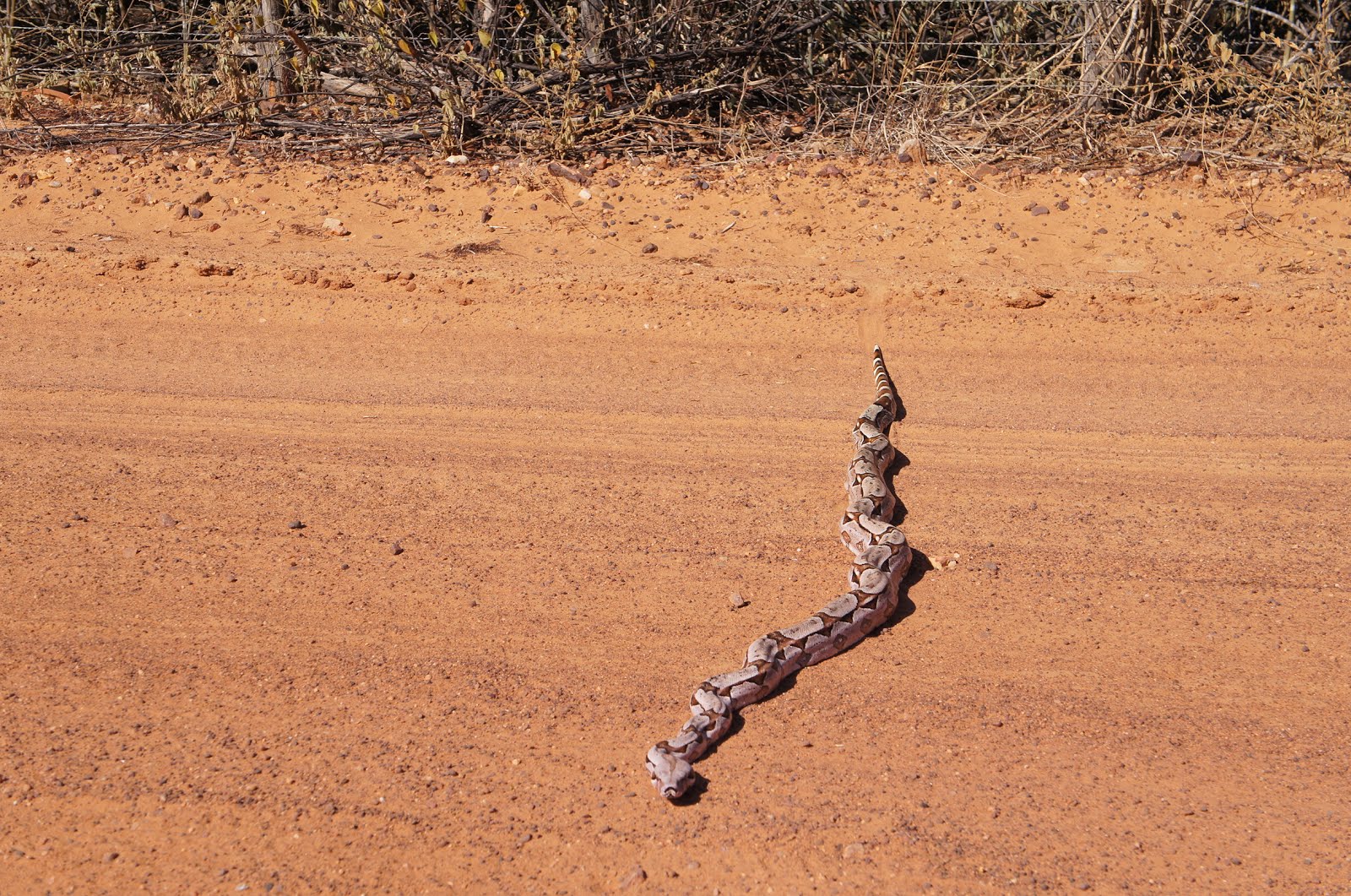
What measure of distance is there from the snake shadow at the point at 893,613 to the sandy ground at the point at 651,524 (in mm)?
42

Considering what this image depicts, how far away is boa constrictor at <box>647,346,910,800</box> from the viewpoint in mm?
4430

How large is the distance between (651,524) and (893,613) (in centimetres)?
137

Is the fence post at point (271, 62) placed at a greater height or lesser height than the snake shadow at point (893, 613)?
greater

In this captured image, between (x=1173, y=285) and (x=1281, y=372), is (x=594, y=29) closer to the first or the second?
(x=1173, y=285)

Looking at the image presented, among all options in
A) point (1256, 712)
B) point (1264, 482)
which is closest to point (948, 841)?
point (1256, 712)

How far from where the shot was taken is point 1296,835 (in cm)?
415

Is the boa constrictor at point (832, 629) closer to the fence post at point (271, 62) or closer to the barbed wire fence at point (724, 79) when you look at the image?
the barbed wire fence at point (724, 79)

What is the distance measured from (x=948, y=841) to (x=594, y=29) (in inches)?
364

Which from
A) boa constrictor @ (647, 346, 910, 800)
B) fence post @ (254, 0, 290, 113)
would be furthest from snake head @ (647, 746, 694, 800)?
fence post @ (254, 0, 290, 113)

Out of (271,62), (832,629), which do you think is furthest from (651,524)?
(271,62)

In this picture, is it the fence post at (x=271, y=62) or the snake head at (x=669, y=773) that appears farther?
the fence post at (x=271, y=62)

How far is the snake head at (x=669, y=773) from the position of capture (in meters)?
4.25

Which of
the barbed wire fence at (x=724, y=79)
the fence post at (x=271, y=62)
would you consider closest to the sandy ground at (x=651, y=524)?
the barbed wire fence at (x=724, y=79)

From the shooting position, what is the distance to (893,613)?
5457mm
